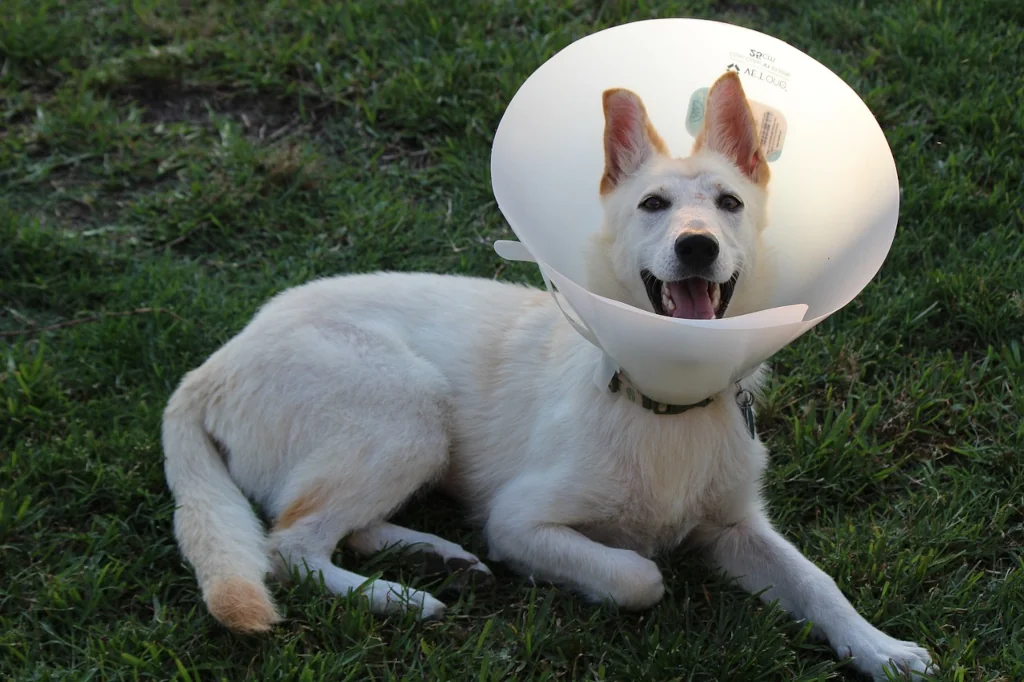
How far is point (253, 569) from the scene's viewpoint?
302cm

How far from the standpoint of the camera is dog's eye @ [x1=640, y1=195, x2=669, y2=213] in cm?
302

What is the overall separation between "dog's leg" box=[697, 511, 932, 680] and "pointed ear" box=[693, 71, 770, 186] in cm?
107

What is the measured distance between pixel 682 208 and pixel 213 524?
1625mm

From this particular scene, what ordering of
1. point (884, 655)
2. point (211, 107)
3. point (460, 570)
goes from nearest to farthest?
point (884, 655) < point (460, 570) < point (211, 107)

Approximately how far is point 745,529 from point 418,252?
2.09 m

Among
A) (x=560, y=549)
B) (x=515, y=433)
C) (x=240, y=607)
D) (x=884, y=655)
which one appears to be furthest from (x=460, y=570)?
(x=884, y=655)

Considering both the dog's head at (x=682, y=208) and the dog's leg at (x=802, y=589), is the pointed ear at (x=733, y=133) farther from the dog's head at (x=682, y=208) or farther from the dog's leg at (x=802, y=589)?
the dog's leg at (x=802, y=589)

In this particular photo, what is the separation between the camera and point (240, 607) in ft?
9.28

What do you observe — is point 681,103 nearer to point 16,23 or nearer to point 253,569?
point 253,569

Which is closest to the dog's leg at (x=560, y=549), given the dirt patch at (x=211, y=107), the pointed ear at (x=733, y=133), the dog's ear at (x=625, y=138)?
the dog's ear at (x=625, y=138)

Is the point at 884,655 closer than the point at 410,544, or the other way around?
the point at 884,655

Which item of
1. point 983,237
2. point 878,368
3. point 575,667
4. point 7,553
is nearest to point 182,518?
point 7,553

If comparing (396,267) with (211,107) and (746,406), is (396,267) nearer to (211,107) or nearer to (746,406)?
(211,107)

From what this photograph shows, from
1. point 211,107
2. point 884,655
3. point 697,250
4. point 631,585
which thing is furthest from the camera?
point 211,107
